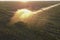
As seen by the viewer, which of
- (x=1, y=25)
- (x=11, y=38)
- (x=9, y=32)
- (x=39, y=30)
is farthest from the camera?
(x=1, y=25)

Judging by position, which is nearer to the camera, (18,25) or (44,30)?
(44,30)

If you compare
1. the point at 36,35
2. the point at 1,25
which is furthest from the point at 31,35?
the point at 1,25

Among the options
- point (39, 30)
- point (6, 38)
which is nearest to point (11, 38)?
point (6, 38)

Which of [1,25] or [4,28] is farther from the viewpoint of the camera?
[1,25]

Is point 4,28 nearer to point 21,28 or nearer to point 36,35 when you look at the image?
point 21,28

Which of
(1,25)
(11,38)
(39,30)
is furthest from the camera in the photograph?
(1,25)

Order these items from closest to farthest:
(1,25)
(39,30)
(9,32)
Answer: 1. (9,32)
2. (39,30)
3. (1,25)

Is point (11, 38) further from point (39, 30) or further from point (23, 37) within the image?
point (39, 30)

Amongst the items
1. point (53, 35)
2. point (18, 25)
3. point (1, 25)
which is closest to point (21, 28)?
point (18, 25)

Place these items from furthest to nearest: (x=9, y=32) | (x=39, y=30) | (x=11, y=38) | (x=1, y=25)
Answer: (x=1, y=25)
(x=39, y=30)
(x=9, y=32)
(x=11, y=38)
